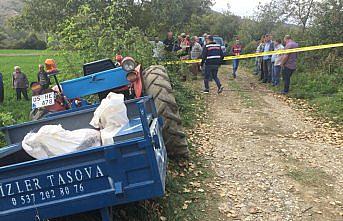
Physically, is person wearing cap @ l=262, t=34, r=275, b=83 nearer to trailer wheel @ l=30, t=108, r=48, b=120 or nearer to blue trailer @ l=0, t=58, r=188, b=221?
trailer wheel @ l=30, t=108, r=48, b=120

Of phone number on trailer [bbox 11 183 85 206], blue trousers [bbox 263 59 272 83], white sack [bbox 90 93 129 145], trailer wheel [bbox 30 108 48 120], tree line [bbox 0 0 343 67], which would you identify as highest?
tree line [bbox 0 0 343 67]

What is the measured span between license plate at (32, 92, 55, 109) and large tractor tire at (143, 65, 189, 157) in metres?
1.21

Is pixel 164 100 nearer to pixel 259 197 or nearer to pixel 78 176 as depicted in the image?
pixel 259 197

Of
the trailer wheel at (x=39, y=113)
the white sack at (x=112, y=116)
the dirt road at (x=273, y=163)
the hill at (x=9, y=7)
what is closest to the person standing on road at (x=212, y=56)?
the dirt road at (x=273, y=163)

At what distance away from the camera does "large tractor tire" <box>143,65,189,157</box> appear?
16.1 ft

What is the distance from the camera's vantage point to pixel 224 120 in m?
→ 8.09

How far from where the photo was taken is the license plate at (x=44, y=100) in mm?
4898

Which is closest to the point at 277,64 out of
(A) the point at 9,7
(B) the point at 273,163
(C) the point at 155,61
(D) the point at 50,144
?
(C) the point at 155,61

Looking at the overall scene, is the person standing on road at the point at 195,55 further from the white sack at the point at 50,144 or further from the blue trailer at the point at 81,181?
the blue trailer at the point at 81,181

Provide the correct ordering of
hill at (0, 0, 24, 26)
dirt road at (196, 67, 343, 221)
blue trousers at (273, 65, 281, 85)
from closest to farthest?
dirt road at (196, 67, 343, 221), blue trousers at (273, 65, 281, 85), hill at (0, 0, 24, 26)

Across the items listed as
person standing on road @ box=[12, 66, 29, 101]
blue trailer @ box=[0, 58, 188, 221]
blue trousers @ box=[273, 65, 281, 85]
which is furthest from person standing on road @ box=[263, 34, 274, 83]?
blue trailer @ box=[0, 58, 188, 221]

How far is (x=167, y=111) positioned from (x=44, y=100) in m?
1.56

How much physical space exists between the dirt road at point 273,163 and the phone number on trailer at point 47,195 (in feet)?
5.84

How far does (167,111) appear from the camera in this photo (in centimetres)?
491
